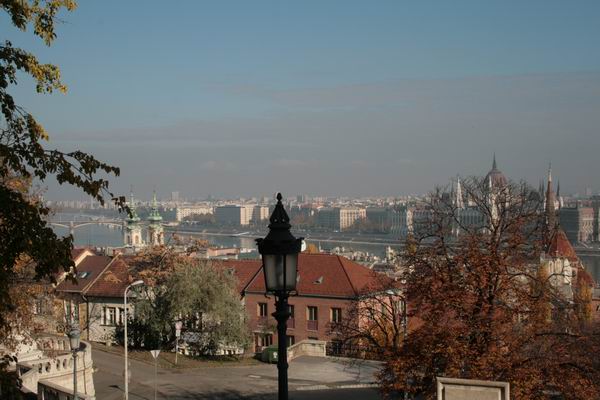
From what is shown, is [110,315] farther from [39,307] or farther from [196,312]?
[39,307]

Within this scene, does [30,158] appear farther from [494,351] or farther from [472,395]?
[494,351]

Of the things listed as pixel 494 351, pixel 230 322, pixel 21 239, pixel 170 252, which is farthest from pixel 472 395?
pixel 170 252

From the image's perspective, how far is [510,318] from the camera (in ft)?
63.7

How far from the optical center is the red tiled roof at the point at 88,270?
157 feet

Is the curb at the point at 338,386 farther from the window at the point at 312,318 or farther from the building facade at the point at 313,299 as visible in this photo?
the window at the point at 312,318

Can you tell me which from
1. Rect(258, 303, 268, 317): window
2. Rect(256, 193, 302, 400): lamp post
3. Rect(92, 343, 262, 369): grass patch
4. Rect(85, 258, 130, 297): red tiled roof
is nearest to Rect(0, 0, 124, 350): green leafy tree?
Rect(256, 193, 302, 400): lamp post

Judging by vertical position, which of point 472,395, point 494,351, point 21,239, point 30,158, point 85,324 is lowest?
point 85,324

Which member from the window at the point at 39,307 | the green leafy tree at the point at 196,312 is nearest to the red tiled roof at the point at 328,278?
the green leafy tree at the point at 196,312

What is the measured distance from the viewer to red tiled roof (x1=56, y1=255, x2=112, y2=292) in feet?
157

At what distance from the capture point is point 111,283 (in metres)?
47.1

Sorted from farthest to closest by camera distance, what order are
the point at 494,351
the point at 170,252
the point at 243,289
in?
the point at 243,289
the point at 170,252
the point at 494,351

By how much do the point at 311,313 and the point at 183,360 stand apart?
53.2 ft

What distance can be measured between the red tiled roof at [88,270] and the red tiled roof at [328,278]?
10.6 meters

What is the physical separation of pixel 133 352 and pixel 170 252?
33.9 ft
